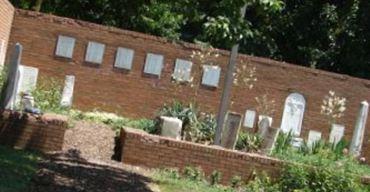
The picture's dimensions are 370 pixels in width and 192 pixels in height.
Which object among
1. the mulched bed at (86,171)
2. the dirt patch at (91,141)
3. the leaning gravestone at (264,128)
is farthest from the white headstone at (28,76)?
the leaning gravestone at (264,128)

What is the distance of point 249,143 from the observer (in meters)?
14.6

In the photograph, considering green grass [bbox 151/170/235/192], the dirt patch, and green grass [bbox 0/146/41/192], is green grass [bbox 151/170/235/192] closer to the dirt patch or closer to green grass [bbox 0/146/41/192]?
the dirt patch

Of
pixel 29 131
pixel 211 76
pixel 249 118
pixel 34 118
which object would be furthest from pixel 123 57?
pixel 29 131

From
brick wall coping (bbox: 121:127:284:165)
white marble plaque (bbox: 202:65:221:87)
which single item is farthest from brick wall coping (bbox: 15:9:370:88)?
brick wall coping (bbox: 121:127:284:165)

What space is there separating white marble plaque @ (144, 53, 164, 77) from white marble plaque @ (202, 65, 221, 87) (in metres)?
1.14

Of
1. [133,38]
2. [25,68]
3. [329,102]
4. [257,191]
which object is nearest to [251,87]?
[329,102]

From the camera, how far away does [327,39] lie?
27453 millimetres

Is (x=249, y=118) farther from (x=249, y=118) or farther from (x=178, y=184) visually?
(x=178, y=184)

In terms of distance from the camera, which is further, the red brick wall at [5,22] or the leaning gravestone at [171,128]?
the red brick wall at [5,22]

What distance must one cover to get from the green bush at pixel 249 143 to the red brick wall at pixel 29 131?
4014 mm

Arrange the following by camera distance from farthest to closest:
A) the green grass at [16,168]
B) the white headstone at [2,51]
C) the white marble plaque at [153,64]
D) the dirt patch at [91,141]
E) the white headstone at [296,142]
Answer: the white marble plaque at [153,64] < the white headstone at [296,142] < the white headstone at [2,51] < the dirt patch at [91,141] < the green grass at [16,168]

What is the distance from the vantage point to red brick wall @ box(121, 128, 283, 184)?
12.2 meters

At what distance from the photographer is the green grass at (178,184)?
10664mm

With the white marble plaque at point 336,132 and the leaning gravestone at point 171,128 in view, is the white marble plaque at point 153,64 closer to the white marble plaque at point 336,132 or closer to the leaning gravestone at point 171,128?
the white marble plaque at point 336,132
